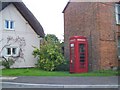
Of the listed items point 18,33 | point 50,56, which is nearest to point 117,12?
point 50,56

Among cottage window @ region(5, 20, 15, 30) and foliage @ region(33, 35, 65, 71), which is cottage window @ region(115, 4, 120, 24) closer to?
foliage @ region(33, 35, 65, 71)

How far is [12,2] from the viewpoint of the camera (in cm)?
2839

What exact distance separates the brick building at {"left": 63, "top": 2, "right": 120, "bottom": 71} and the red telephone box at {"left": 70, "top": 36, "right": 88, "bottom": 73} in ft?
2.81

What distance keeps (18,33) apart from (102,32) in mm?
9802

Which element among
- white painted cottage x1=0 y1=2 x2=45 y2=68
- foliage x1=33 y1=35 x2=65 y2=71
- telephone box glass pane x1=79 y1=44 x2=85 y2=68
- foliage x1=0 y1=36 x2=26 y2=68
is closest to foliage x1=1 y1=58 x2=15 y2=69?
foliage x1=0 y1=36 x2=26 y2=68

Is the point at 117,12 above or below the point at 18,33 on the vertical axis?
above

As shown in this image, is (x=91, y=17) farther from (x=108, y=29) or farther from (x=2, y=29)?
(x=2, y=29)

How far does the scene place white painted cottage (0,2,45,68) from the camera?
91.9 ft

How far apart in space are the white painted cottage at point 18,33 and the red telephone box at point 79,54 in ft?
26.6

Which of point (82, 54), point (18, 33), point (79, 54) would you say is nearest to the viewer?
point (79, 54)

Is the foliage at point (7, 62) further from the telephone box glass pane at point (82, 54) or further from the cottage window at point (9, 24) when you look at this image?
the telephone box glass pane at point (82, 54)

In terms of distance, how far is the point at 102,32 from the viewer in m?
22.8

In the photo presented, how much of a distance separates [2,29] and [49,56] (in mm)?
5685

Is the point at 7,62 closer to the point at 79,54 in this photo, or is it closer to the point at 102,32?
the point at 79,54
